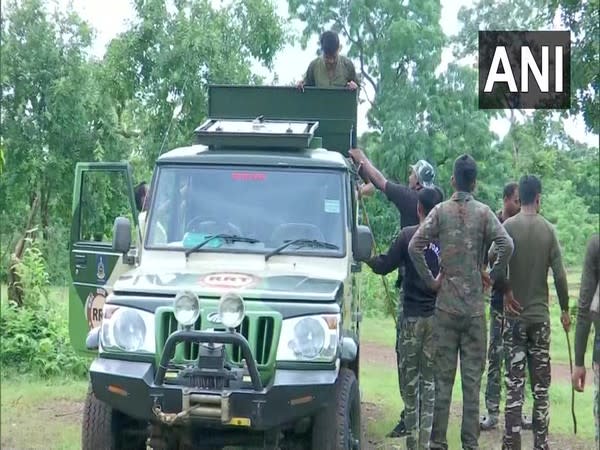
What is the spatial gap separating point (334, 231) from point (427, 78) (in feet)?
62.2

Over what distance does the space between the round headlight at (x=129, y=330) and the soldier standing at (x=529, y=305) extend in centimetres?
288

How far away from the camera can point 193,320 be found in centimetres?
521

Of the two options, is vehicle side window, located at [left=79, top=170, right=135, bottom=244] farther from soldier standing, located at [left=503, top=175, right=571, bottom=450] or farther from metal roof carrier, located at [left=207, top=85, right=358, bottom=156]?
soldier standing, located at [left=503, top=175, right=571, bottom=450]

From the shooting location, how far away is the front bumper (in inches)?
202

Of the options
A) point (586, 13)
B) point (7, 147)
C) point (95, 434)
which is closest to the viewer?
point (95, 434)

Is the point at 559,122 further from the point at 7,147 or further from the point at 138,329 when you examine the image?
the point at 138,329

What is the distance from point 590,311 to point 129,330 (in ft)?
8.08

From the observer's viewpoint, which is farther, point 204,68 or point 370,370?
point 370,370

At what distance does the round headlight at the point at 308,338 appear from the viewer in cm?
534

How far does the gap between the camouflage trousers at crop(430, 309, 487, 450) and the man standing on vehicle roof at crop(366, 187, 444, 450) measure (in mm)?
435

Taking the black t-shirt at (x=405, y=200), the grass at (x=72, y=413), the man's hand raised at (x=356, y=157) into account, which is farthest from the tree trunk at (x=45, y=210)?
the black t-shirt at (x=405, y=200)

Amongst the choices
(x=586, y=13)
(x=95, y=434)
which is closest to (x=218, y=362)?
(x=95, y=434)

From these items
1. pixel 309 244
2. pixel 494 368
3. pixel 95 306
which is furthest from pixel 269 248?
pixel 494 368

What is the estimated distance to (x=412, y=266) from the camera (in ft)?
23.0
